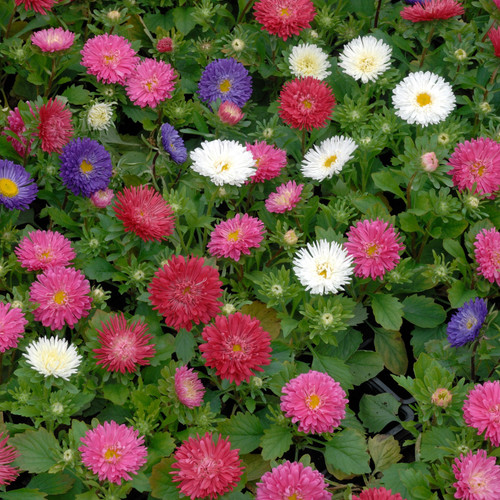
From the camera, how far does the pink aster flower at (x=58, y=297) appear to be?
232cm

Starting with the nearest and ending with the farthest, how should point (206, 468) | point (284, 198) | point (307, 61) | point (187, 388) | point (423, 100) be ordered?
point (206, 468)
point (187, 388)
point (284, 198)
point (423, 100)
point (307, 61)

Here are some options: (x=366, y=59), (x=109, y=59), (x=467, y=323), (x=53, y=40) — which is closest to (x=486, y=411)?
(x=467, y=323)

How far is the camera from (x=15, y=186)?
2656mm

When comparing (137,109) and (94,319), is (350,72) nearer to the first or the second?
(137,109)

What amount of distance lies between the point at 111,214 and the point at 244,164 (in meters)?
0.50

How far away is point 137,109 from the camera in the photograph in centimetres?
312

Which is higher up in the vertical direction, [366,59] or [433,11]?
[433,11]

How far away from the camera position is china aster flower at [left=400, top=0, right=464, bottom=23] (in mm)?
2844

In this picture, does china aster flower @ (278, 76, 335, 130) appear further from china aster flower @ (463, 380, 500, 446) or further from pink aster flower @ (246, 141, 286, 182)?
china aster flower @ (463, 380, 500, 446)

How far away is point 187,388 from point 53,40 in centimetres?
158

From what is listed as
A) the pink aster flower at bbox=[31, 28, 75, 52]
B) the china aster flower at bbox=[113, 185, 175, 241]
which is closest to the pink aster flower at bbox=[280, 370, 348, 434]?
the china aster flower at bbox=[113, 185, 175, 241]

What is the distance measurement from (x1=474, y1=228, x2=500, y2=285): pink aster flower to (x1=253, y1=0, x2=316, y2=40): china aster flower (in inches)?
46.5

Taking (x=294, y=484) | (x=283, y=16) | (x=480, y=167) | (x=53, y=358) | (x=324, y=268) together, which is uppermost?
(x=283, y=16)

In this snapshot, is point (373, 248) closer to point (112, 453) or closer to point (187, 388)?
point (187, 388)
